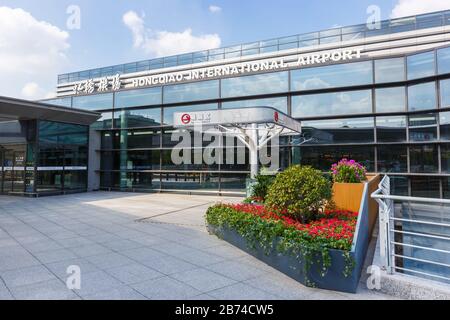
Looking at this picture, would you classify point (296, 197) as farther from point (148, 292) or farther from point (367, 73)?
point (367, 73)

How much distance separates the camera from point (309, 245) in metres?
4.30

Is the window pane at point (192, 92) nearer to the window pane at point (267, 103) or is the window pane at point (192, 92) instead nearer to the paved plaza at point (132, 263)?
the window pane at point (267, 103)

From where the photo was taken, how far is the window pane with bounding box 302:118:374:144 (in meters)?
13.1

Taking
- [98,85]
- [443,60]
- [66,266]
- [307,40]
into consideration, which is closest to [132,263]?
[66,266]

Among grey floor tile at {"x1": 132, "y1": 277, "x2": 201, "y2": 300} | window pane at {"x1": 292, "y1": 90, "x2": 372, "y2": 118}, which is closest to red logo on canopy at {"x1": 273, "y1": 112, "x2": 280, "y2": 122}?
window pane at {"x1": 292, "y1": 90, "x2": 372, "y2": 118}

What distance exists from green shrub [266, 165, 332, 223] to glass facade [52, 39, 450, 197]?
8.02m

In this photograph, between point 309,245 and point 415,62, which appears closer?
point 309,245

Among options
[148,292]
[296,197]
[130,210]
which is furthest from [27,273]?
[130,210]

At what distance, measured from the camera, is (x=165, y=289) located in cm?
416

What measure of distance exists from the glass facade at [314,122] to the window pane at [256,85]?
0.17 feet

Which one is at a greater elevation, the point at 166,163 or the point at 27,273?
the point at 166,163
